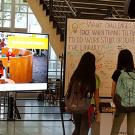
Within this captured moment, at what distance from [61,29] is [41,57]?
3.17 meters

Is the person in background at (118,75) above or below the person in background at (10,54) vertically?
below

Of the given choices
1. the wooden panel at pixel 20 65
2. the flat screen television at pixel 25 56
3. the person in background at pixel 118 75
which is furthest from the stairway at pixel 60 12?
the person in background at pixel 118 75

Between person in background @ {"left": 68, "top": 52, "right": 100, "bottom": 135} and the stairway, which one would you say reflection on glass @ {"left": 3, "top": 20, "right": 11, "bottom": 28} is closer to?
the stairway

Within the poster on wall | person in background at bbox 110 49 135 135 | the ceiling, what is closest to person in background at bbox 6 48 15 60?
the poster on wall

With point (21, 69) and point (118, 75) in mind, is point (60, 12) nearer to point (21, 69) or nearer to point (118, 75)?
point (21, 69)

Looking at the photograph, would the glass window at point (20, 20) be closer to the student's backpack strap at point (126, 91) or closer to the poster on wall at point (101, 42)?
the poster on wall at point (101, 42)

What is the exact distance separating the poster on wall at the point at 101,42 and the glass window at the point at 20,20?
7549 millimetres

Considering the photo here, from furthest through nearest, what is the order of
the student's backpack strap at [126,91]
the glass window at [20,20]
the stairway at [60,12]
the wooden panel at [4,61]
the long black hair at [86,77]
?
1. the glass window at [20,20]
2. the stairway at [60,12]
3. the wooden panel at [4,61]
4. the student's backpack strap at [126,91]
5. the long black hair at [86,77]

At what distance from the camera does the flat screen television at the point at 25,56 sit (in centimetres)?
550

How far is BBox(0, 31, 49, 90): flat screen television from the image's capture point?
5.50 meters

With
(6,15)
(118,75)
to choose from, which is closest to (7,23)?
(6,15)

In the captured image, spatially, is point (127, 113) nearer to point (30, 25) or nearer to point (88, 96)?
point (88, 96)

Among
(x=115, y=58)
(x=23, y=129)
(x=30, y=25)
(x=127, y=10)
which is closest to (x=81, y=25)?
(x=115, y=58)

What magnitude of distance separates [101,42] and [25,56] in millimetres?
1176
